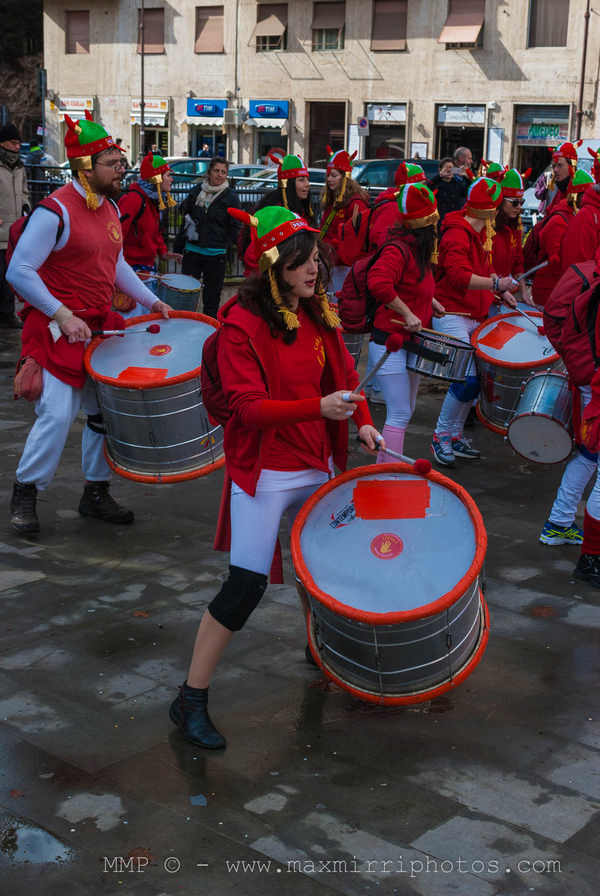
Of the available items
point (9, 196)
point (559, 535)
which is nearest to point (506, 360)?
point (559, 535)

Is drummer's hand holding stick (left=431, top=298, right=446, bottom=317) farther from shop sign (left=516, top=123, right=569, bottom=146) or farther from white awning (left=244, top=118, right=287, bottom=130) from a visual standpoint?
white awning (left=244, top=118, right=287, bottom=130)

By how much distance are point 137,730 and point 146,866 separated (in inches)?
31.7

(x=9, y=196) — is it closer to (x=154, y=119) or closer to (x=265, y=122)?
(x=265, y=122)

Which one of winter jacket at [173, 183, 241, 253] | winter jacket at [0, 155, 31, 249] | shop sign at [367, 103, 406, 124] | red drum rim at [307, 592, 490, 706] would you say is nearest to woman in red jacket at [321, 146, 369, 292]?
winter jacket at [173, 183, 241, 253]

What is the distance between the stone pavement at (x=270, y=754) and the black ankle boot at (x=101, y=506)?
1.53ft

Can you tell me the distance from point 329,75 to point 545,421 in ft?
111

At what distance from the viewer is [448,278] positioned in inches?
282

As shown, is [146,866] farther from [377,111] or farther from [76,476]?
[377,111]

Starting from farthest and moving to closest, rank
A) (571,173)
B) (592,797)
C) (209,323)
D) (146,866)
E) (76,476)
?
1. (571,173)
2. (76,476)
3. (209,323)
4. (592,797)
5. (146,866)

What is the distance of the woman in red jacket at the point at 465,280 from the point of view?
701 cm

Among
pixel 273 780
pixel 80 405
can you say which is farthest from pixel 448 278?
pixel 273 780

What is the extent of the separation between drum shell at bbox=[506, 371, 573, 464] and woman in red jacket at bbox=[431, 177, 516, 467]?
0.87 m

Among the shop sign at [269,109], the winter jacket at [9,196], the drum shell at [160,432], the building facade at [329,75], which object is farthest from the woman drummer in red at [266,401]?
the shop sign at [269,109]

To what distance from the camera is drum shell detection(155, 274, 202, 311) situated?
29.9ft
